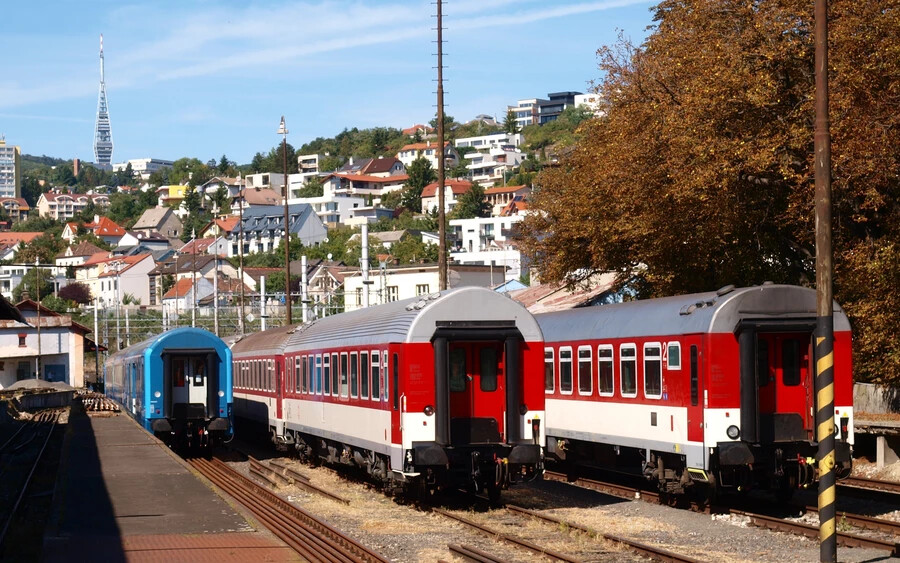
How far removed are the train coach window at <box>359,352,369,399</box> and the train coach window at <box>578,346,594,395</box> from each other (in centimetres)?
425

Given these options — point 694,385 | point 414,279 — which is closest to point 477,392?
point 694,385

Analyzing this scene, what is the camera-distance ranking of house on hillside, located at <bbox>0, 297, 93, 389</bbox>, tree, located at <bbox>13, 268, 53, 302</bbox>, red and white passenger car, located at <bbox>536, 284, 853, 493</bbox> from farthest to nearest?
tree, located at <bbox>13, 268, 53, 302</bbox> → house on hillside, located at <bbox>0, 297, 93, 389</bbox> → red and white passenger car, located at <bbox>536, 284, 853, 493</bbox>

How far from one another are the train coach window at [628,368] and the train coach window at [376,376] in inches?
167

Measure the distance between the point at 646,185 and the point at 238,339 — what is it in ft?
55.4

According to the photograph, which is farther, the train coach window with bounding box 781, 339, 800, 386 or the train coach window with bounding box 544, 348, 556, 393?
the train coach window with bounding box 544, 348, 556, 393

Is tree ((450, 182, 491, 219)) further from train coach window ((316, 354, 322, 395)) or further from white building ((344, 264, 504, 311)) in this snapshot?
train coach window ((316, 354, 322, 395))

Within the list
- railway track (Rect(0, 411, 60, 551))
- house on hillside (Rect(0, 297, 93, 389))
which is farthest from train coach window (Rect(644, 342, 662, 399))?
house on hillside (Rect(0, 297, 93, 389))

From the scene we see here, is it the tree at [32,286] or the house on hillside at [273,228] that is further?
the house on hillside at [273,228]

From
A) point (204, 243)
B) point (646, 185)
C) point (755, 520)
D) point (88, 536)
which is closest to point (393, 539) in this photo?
point (88, 536)

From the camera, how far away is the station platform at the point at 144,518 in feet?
48.3

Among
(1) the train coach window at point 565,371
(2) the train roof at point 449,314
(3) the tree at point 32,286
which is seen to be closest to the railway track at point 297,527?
(2) the train roof at point 449,314

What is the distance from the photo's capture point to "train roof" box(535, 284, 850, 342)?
18.2 metres

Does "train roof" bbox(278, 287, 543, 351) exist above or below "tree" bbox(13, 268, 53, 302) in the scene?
below

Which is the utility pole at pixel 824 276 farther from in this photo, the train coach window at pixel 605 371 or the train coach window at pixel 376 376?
the train coach window at pixel 376 376
